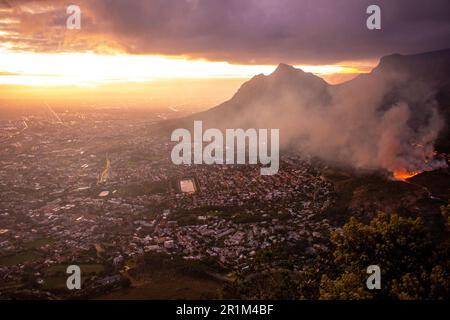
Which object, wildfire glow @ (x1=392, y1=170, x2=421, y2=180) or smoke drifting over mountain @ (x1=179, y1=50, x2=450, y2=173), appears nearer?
wildfire glow @ (x1=392, y1=170, x2=421, y2=180)

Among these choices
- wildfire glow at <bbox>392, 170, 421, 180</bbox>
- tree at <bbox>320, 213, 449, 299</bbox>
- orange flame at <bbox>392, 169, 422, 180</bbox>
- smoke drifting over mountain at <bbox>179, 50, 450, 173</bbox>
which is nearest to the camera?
tree at <bbox>320, 213, 449, 299</bbox>

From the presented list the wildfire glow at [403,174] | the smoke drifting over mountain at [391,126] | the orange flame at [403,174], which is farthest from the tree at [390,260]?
the smoke drifting over mountain at [391,126]

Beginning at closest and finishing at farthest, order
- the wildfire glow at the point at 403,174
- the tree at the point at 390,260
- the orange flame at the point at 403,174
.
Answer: the tree at the point at 390,260
the wildfire glow at the point at 403,174
the orange flame at the point at 403,174

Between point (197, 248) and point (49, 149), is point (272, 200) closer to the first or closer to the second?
point (197, 248)

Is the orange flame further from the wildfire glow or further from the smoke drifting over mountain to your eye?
the smoke drifting over mountain

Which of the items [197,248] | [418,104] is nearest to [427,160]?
[418,104]

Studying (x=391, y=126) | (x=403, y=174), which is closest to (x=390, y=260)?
(x=403, y=174)

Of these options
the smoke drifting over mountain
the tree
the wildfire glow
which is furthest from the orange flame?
the tree

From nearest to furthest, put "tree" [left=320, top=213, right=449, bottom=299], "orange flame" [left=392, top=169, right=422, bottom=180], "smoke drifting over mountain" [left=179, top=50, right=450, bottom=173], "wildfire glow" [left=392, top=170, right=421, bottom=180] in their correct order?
"tree" [left=320, top=213, right=449, bottom=299] < "wildfire glow" [left=392, top=170, right=421, bottom=180] < "orange flame" [left=392, top=169, right=422, bottom=180] < "smoke drifting over mountain" [left=179, top=50, right=450, bottom=173]

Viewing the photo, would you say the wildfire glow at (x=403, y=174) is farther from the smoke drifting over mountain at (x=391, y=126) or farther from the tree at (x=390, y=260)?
the tree at (x=390, y=260)
